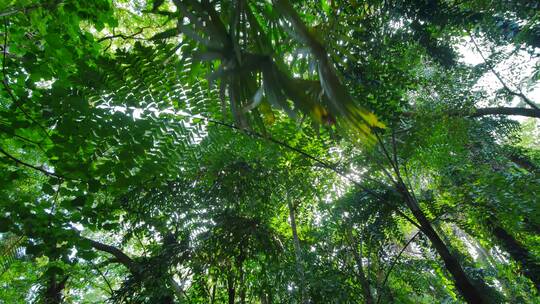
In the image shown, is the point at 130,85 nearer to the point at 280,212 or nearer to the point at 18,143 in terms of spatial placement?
the point at 18,143

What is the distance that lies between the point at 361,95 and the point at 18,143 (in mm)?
2414

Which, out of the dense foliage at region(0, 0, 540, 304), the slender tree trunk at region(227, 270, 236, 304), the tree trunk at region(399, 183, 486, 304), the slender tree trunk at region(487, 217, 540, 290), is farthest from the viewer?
the slender tree trunk at region(487, 217, 540, 290)

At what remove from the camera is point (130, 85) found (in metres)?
1.91

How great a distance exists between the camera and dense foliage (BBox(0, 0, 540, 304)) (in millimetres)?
792

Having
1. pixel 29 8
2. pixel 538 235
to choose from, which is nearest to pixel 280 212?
pixel 29 8

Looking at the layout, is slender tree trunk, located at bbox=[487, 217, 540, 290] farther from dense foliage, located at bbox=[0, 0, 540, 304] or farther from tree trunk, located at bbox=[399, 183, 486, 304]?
tree trunk, located at bbox=[399, 183, 486, 304]

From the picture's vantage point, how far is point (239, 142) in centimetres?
263

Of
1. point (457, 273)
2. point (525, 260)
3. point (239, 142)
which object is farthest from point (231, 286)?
point (525, 260)

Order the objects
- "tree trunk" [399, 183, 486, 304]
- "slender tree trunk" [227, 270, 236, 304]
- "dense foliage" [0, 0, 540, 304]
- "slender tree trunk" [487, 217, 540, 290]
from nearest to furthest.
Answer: "dense foliage" [0, 0, 540, 304], "tree trunk" [399, 183, 486, 304], "slender tree trunk" [227, 270, 236, 304], "slender tree trunk" [487, 217, 540, 290]

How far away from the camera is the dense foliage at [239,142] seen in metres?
0.79

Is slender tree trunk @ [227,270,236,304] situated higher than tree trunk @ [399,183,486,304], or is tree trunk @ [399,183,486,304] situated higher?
slender tree trunk @ [227,270,236,304]

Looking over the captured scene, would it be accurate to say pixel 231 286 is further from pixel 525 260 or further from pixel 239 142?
pixel 525 260

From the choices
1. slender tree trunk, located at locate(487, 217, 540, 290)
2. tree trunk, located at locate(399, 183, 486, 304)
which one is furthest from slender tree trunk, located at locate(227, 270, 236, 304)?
slender tree trunk, located at locate(487, 217, 540, 290)

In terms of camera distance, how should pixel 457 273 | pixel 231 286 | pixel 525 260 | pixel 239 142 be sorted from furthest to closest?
pixel 525 260, pixel 231 286, pixel 239 142, pixel 457 273
